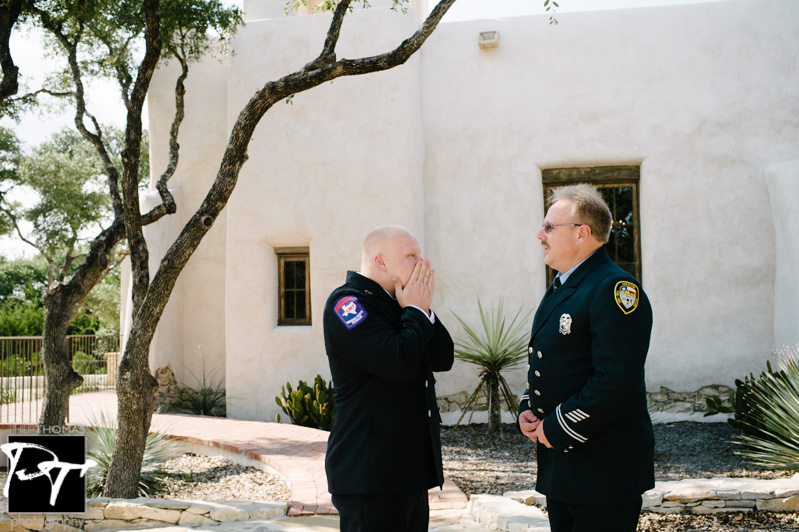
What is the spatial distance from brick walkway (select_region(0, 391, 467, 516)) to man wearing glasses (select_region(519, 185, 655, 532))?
256 cm

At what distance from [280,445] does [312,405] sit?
3.82 feet

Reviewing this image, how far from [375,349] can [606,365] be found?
0.80 m

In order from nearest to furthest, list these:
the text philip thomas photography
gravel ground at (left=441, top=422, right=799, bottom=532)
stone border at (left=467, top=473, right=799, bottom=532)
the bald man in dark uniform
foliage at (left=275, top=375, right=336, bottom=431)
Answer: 1. the bald man in dark uniform
2. gravel ground at (left=441, top=422, right=799, bottom=532)
3. stone border at (left=467, top=473, right=799, bottom=532)
4. the text philip thomas photography
5. foliage at (left=275, top=375, right=336, bottom=431)

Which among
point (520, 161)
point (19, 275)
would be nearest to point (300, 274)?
point (520, 161)

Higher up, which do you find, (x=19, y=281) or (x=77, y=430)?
(x=19, y=281)

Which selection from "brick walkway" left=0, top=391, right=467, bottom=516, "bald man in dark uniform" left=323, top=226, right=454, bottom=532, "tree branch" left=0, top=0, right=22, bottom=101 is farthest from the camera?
"tree branch" left=0, top=0, right=22, bottom=101

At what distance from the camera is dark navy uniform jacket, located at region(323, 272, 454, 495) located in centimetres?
235

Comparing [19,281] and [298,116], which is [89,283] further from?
[19,281]

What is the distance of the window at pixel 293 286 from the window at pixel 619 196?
335 cm

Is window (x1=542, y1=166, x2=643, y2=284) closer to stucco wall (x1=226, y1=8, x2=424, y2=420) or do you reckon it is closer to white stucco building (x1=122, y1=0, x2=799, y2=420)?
white stucco building (x1=122, y1=0, x2=799, y2=420)

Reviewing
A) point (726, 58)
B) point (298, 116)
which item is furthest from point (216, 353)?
point (726, 58)

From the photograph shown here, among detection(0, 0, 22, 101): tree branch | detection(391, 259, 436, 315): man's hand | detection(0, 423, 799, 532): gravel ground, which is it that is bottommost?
detection(0, 423, 799, 532): gravel ground

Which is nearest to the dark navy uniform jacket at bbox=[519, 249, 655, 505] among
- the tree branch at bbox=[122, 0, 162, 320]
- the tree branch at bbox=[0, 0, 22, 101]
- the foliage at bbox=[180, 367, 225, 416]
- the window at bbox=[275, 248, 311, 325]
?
the tree branch at bbox=[122, 0, 162, 320]

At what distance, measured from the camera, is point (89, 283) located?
7469 millimetres
